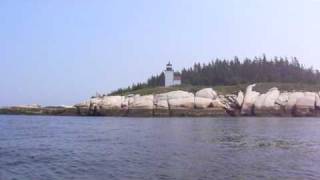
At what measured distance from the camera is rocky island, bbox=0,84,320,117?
107m

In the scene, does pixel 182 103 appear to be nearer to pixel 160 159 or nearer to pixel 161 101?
pixel 161 101

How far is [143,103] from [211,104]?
50.3ft

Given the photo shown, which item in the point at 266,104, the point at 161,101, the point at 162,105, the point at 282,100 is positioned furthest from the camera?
the point at 161,101

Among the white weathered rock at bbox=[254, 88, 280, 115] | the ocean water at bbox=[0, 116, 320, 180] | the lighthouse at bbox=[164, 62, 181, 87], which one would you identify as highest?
the lighthouse at bbox=[164, 62, 181, 87]

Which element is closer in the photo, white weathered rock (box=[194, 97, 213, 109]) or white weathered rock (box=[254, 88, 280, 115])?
white weathered rock (box=[254, 88, 280, 115])

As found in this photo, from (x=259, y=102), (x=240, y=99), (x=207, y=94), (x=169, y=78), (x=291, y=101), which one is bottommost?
(x=259, y=102)

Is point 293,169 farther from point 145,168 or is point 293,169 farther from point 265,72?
point 265,72

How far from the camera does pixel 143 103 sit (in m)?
113

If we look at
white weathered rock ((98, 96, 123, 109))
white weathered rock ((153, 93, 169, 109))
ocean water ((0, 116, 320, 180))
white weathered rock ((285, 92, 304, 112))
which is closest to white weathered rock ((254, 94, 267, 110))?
white weathered rock ((285, 92, 304, 112))

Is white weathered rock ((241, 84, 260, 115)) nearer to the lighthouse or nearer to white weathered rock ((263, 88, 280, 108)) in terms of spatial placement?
white weathered rock ((263, 88, 280, 108))

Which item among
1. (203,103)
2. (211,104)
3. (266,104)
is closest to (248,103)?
(266,104)

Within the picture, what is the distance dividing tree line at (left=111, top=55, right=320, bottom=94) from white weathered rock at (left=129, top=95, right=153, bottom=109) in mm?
49619

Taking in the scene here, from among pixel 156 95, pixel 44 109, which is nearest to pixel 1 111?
pixel 44 109

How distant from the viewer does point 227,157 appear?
3120 cm
